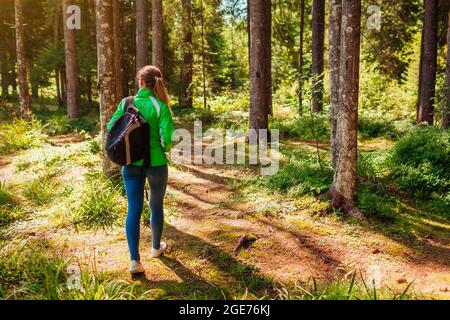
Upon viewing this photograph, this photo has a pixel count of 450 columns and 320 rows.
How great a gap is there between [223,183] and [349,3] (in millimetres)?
4498

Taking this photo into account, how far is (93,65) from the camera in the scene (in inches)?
870

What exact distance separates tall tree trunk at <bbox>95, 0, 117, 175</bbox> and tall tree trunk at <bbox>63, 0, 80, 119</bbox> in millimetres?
12161

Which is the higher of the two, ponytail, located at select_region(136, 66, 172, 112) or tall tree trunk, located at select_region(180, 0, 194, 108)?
tall tree trunk, located at select_region(180, 0, 194, 108)

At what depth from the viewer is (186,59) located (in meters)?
22.1

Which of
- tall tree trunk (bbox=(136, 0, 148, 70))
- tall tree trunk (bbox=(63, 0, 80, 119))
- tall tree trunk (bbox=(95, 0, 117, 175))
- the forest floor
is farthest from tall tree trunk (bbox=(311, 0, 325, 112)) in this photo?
tall tree trunk (bbox=(63, 0, 80, 119))

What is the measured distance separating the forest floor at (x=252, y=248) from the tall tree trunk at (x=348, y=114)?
35 cm

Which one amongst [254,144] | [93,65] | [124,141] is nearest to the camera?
[124,141]

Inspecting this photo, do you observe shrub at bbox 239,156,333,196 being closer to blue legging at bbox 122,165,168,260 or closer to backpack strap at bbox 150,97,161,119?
blue legging at bbox 122,165,168,260

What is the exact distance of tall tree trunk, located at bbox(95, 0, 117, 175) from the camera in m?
7.97

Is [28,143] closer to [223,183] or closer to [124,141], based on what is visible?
[223,183]

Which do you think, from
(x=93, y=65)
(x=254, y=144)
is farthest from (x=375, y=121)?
(x=93, y=65)

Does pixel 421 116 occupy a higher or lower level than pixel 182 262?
higher

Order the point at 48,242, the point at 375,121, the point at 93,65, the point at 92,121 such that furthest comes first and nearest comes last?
1. the point at 93,65
2. the point at 92,121
3. the point at 375,121
4. the point at 48,242

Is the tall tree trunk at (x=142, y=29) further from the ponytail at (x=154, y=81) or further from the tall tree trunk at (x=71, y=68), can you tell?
the ponytail at (x=154, y=81)
